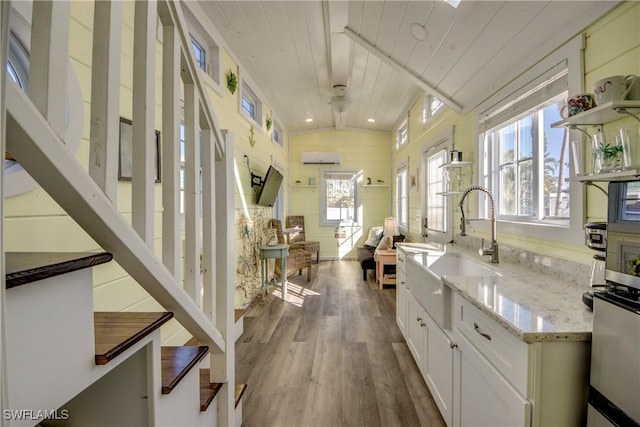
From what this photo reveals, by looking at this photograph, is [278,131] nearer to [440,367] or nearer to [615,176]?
[440,367]

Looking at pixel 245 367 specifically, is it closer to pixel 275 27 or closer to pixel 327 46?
pixel 275 27

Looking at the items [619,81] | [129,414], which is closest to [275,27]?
[619,81]

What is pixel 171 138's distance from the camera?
947mm

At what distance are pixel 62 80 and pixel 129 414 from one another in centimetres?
81

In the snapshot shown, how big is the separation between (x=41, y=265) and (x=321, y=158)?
252 inches

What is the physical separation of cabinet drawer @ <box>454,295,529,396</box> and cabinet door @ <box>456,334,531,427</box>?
3 centimetres

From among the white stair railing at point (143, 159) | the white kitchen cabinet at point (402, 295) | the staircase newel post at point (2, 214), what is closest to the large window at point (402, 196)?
the white kitchen cabinet at point (402, 295)

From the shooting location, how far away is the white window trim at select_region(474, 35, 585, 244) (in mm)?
1447

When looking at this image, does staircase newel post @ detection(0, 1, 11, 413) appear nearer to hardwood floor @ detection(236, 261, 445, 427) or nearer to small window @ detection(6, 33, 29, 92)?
small window @ detection(6, 33, 29, 92)

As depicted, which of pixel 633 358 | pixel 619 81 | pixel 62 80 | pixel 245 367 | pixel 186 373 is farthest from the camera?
pixel 245 367

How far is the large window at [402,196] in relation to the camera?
544cm

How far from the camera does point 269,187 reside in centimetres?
440

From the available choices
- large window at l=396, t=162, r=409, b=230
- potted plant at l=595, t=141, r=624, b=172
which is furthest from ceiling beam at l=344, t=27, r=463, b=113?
large window at l=396, t=162, r=409, b=230

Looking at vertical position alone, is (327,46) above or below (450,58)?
above
